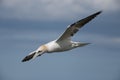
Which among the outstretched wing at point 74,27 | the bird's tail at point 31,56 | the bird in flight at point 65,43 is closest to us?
the outstretched wing at point 74,27

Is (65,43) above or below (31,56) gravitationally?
below

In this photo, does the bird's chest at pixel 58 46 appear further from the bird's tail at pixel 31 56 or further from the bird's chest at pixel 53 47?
the bird's tail at pixel 31 56

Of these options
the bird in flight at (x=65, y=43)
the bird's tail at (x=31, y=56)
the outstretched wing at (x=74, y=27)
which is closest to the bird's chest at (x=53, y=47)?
the bird in flight at (x=65, y=43)

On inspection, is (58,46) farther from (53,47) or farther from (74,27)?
(74,27)

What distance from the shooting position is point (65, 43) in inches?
1941

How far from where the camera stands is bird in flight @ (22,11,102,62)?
4808 cm

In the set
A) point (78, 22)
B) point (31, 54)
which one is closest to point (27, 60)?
point (31, 54)

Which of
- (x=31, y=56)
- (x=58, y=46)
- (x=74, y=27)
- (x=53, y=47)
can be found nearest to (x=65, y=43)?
(x=58, y=46)

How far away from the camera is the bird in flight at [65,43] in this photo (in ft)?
158

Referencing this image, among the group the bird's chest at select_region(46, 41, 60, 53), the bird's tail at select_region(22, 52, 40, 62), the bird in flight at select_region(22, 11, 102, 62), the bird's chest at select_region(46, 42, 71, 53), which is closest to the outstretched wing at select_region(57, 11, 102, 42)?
the bird in flight at select_region(22, 11, 102, 62)

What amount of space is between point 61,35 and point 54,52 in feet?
7.95

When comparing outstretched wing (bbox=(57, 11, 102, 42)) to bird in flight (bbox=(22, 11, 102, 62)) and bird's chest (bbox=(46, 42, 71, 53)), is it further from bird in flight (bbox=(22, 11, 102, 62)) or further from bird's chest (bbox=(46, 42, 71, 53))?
bird's chest (bbox=(46, 42, 71, 53))

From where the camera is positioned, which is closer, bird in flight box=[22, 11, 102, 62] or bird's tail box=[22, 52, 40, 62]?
bird in flight box=[22, 11, 102, 62]

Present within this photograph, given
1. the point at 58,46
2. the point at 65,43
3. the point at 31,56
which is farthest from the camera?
the point at 31,56
